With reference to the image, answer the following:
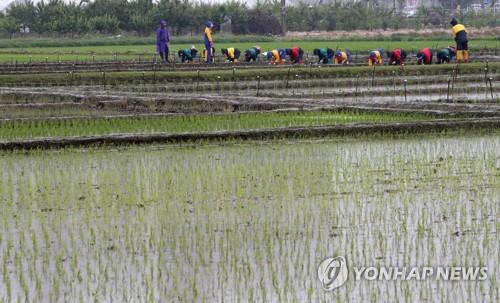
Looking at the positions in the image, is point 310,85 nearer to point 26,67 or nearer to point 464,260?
point 26,67

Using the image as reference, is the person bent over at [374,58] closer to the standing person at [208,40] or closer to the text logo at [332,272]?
the standing person at [208,40]

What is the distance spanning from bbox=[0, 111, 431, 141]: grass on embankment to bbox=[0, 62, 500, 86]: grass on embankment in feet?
21.7

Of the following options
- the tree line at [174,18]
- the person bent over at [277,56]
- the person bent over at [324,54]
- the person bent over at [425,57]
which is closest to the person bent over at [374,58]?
the person bent over at [425,57]

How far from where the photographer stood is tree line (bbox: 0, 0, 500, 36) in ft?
148

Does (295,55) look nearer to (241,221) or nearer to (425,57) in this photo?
(425,57)

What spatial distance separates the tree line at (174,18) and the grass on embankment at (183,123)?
105 ft

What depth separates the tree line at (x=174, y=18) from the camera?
45.2 meters

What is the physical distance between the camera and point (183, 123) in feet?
42.8

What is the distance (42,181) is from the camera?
909cm

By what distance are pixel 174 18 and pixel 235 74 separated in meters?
26.6

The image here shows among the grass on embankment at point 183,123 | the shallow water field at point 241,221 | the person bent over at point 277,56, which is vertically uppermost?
the shallow water field at point 241,221

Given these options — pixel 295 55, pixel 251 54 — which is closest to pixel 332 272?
pixel 295 55

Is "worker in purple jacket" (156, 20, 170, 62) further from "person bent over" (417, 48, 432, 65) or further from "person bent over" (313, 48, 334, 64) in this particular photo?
"person bent over" (417, 48, 432, 65)

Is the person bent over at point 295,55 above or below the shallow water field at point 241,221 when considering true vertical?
below
